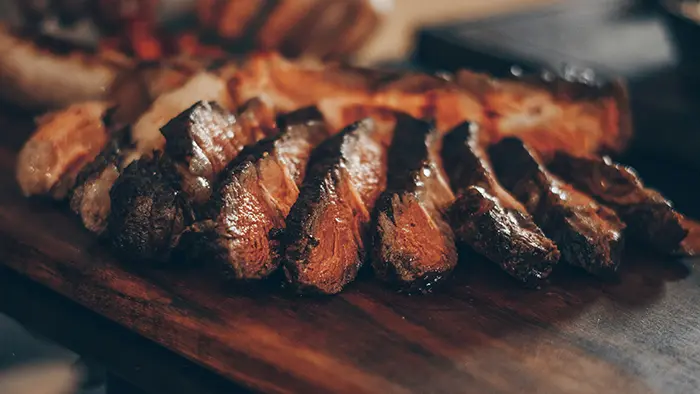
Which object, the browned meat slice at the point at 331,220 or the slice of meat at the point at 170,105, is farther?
the slice of meat at the point at 170,105

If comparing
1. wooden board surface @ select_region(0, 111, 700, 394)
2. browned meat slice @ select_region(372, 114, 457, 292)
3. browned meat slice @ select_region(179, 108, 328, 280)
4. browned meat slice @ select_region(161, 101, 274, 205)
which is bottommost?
wooden board surface @ select_region(0, 111, 700, 394)

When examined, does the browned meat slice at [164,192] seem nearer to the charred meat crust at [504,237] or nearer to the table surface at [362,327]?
the table surface at [362,327]

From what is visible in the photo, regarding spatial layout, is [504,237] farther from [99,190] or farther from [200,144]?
[99,190]

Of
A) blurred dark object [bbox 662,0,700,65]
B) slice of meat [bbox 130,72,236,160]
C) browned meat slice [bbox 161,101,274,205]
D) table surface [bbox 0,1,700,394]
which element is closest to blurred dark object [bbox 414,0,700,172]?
blurred dark object [bbox 662,0,700,65]

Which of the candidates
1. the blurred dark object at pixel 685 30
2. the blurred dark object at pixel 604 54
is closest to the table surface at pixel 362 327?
the blurred dark object at pixel 604 54

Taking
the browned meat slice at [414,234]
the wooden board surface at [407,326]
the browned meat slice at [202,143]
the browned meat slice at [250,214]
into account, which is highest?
the browned meat slice at [202,143]

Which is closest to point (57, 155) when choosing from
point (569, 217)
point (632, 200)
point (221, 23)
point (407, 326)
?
point (407, 326)

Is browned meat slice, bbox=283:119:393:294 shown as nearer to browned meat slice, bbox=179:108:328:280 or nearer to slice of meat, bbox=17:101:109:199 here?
browned meat slice, bbox=179:108:328:280
